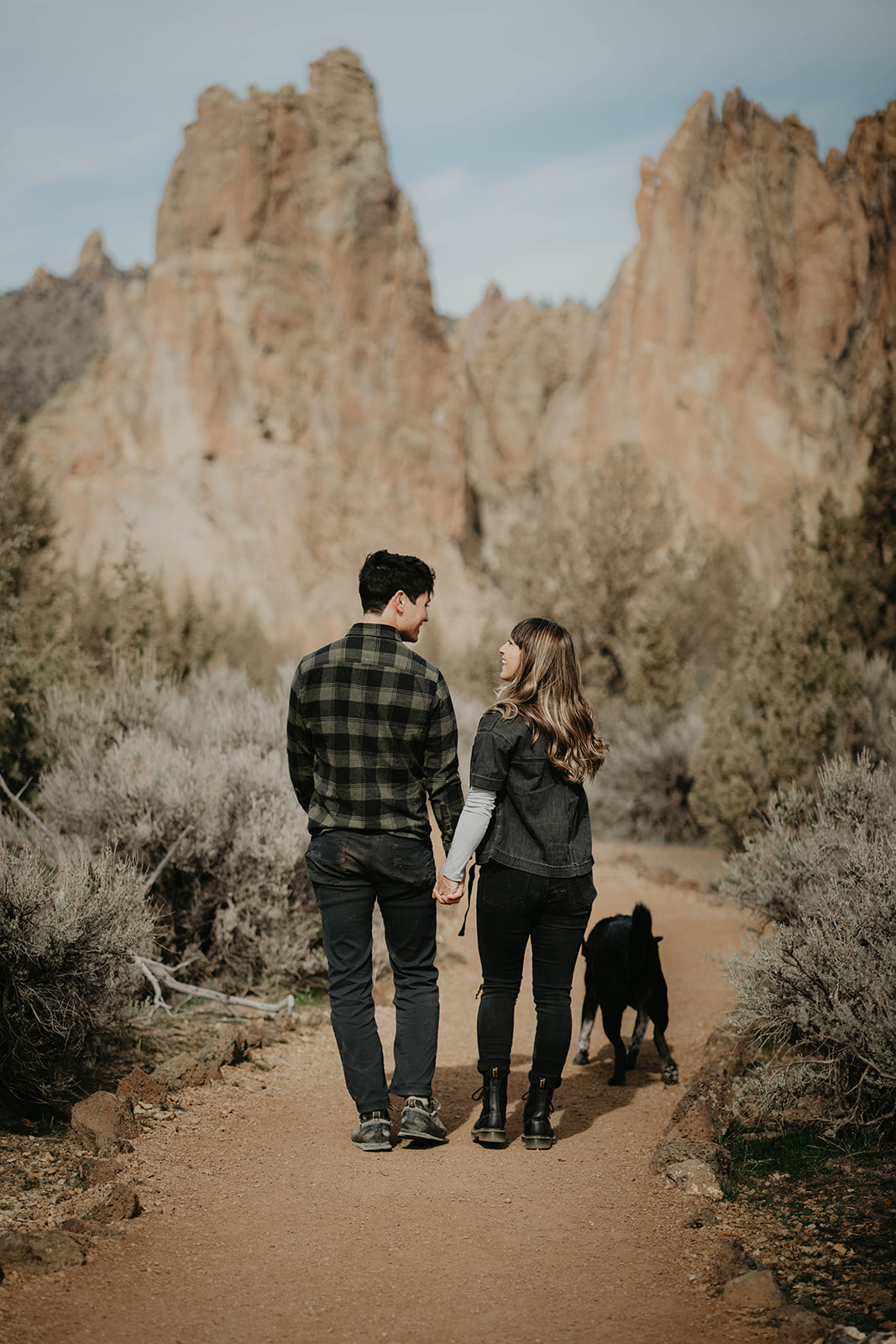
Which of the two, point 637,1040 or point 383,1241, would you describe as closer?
point 383,1241

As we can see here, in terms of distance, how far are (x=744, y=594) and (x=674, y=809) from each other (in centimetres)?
292

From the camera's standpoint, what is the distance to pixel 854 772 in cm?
541

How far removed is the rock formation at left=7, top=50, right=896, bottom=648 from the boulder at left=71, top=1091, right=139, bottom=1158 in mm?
27383

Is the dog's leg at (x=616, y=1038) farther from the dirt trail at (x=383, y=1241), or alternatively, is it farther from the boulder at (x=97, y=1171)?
the boulder at (x=97, y=1171)

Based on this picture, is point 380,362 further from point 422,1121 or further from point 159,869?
point 422,1121

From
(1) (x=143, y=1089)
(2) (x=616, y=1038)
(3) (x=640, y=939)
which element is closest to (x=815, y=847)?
(3) (x=640, y=939)

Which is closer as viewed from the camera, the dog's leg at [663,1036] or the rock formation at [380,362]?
the dog's leg at [663,1036]

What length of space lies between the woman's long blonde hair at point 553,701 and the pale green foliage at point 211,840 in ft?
8.64

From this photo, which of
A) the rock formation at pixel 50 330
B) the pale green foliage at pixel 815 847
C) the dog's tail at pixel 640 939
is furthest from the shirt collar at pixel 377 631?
the rock formation at pixel 50 330

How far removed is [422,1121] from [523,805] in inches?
43.2

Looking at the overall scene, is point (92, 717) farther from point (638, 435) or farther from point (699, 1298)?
point (638, 435)

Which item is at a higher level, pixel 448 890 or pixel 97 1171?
pixel 448 890

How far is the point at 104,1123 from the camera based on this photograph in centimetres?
346

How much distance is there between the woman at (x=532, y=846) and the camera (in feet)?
10.8
